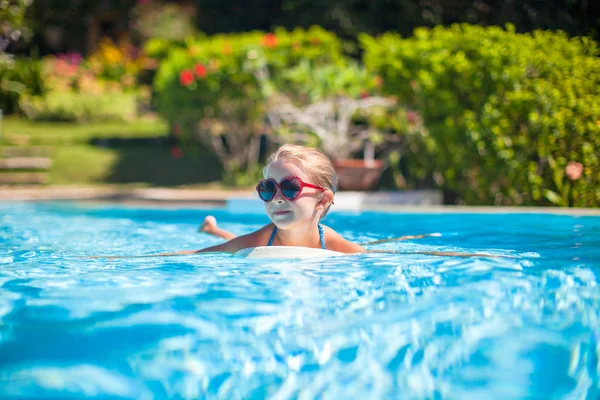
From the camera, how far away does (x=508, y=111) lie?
988 cm

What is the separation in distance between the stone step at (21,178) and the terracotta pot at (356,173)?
542 centimetres

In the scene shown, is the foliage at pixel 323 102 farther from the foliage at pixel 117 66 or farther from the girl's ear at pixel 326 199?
the foliage at pixel 117 66

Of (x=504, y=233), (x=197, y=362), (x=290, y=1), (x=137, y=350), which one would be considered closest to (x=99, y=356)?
(x=137, y=350)

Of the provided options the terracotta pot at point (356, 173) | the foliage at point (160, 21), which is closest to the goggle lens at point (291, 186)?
the terracotta pot at point (356, 173)

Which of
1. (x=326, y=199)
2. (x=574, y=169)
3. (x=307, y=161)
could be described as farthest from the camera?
(x=574, y=169)

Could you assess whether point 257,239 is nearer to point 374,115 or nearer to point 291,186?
point 291,186

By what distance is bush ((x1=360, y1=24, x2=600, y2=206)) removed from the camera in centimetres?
933

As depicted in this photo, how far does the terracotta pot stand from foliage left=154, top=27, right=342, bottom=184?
2029 millimetres

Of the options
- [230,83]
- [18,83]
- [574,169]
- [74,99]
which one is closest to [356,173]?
[230,83]

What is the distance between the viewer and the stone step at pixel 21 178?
533 inches

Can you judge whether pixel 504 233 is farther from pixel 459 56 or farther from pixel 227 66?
pixel 227 66

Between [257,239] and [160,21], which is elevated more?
[160,21]

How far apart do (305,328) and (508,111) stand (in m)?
7.18

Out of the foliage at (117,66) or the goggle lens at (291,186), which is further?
the foliage at (117,66)
